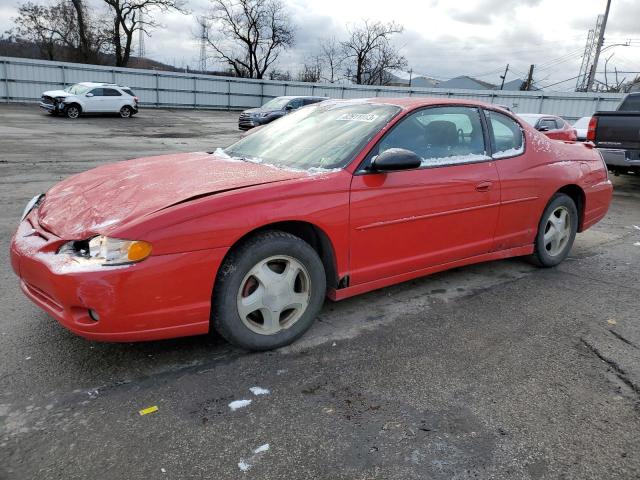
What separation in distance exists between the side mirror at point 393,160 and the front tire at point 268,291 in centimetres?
70

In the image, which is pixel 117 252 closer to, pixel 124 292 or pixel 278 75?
pixel 124 292

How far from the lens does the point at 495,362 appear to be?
3.02 meters

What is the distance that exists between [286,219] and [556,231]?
3.08 m

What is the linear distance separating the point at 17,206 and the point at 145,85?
92.0 feet

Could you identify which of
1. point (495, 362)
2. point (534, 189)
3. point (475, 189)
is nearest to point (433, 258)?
point (475, 189)

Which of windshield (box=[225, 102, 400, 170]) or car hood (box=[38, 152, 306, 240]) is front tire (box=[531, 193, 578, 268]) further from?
car hood (box=[38, 152, 306, 240])

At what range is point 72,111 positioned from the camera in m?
22.2

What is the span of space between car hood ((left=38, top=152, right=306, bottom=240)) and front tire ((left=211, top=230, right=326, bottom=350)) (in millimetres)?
401

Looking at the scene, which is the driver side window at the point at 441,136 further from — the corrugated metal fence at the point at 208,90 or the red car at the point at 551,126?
the corrugated metal fence at the point at 208,90

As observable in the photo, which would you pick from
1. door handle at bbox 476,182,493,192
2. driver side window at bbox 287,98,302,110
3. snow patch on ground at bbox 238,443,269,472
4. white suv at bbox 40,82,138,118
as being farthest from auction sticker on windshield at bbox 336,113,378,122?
white suv at bbox 40,82,138,118

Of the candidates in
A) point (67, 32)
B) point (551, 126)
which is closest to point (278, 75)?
point (67, 32)

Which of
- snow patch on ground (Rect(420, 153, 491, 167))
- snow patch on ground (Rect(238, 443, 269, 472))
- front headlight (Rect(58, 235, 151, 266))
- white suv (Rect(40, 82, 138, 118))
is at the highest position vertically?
white suv (Rect(40, 82, 138, 118))

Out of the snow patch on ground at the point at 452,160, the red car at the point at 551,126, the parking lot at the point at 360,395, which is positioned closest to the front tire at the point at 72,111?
the red car at the point at 551,126

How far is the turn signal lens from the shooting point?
2486 millimetres
